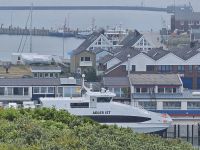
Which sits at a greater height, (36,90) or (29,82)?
(29,82)

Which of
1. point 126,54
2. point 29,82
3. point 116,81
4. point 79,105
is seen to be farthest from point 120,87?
point 126,54

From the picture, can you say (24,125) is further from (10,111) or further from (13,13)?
(13,13)

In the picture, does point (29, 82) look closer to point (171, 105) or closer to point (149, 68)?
point (171, 105)

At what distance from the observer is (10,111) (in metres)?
7.10

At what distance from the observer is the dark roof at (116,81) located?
1866 centimetres

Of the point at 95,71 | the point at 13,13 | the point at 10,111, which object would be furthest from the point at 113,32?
the point at 13,13

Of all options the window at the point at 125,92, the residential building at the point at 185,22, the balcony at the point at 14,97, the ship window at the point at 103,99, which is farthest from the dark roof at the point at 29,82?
the residential building at the point at 185,22

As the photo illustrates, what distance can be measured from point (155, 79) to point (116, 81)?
0.90 m

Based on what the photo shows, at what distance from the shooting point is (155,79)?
1870 centimetres

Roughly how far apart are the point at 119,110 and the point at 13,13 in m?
79.0

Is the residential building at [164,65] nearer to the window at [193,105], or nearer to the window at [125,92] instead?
the window at [125,92]

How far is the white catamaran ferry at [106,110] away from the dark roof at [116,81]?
137 inches

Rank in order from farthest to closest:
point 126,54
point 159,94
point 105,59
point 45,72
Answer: point 105,59, point 126,54, point 45,72, point 159,94

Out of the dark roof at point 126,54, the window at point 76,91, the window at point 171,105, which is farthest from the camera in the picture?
the dark roof at point 126,54
